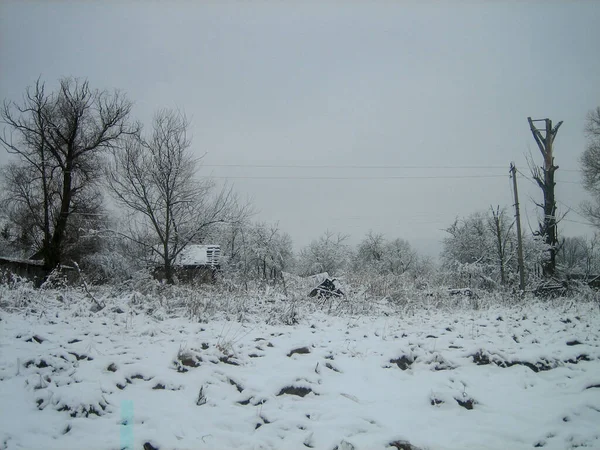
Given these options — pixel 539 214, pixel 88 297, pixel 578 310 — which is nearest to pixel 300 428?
pixel 88 297

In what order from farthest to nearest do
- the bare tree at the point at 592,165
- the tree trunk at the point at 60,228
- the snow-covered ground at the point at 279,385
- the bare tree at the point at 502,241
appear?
the bare tree at the point at 502,241 → the tree trunk at the point at 60,228 → the bare tree at the point at 592,165 → the snow-covered ground at the point at 279,385

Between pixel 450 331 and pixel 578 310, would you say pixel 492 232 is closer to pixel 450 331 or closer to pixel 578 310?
pixel 578 310

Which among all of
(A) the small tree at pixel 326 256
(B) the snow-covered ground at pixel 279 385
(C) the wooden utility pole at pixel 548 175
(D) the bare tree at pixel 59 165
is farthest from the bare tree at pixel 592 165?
(A) the small tree at pixel 326 256

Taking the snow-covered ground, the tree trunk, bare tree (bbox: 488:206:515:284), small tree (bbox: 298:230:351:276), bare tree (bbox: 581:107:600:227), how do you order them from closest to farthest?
1. the snow-covered ground
2. bare tree (bbox: 581:107:600:227)
3. the tree trunk
4. bare tree (bbox: 488:206:515:284)
5. small tree (bbox: 298:230:351:276)

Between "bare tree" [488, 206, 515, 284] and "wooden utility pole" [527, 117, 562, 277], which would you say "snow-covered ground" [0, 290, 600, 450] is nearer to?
"wooden utility pole" [527, 117, 562, 277]

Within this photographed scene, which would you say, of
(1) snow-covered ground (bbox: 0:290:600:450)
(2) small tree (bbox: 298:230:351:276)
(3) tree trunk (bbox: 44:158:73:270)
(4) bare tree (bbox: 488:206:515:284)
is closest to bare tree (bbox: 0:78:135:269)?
(3) tree trunk (bbox: 44:158:73:270)

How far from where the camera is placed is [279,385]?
4328mm

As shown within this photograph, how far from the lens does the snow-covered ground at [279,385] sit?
3.36 m

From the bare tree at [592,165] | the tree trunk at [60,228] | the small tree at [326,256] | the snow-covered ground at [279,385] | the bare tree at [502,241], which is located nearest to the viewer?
the snow-covered ground at [279,385]

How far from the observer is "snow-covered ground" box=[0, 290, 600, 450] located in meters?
3.36

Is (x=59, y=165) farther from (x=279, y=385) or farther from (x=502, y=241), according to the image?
(x=502, y=241)

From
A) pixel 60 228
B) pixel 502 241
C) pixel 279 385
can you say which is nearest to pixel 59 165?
pixel 60 228

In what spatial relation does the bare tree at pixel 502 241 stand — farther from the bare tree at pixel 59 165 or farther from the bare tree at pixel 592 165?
the bare tree at pixel 59 165

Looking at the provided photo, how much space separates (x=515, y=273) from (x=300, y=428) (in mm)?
23142
